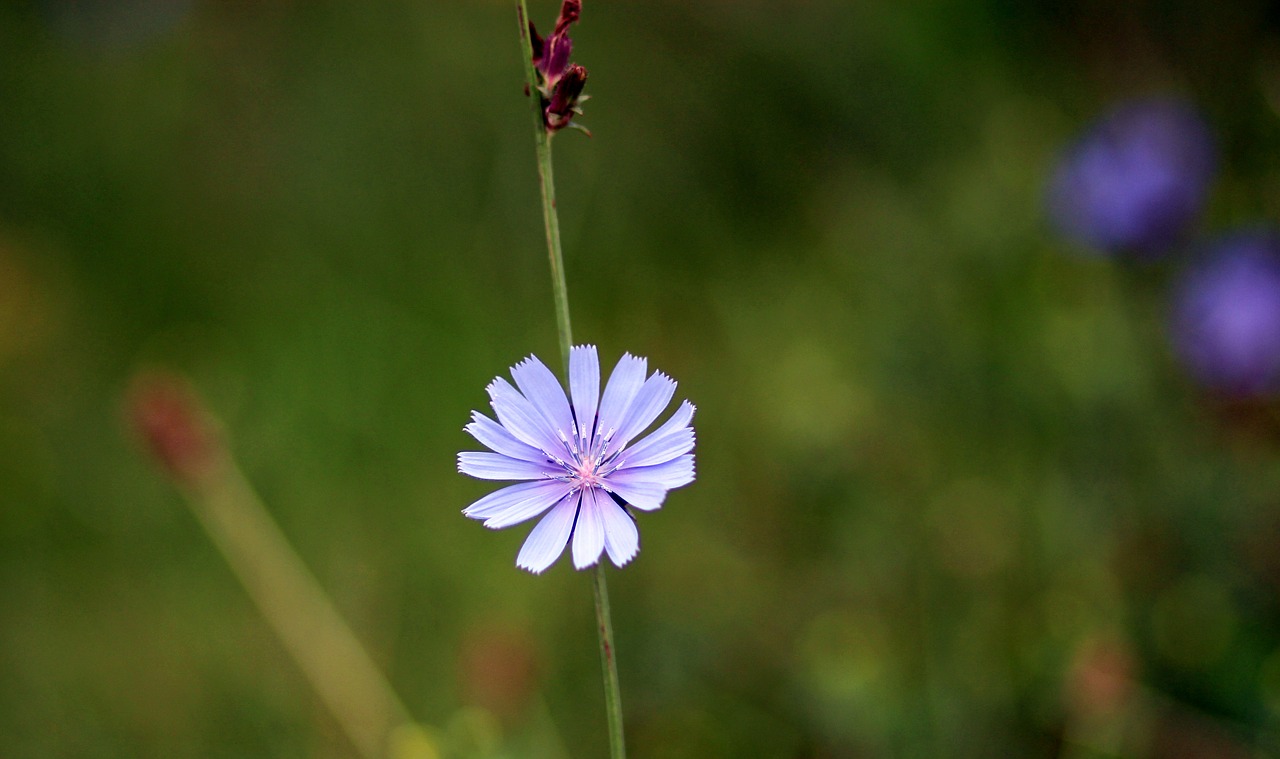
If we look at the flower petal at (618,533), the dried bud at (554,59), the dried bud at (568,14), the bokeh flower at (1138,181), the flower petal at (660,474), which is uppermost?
the bokeh flower at (1138,181)

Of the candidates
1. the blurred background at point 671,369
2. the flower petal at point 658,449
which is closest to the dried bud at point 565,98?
the flower petal at point 658,449

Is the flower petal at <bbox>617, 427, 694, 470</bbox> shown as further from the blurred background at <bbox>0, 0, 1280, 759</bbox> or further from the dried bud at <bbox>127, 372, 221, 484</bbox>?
the dried bud at <bbox>127, 372, 221, 484</bbox>

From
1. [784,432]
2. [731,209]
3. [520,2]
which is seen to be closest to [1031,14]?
[731,209]

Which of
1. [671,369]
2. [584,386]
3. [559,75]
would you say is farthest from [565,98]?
[671,369]

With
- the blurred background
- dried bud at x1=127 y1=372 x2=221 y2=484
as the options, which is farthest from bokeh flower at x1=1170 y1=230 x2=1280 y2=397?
dried bud at x1=127 y1=372 x2=221 y2=484

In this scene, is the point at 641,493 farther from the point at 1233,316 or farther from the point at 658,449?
the point at 1233,316

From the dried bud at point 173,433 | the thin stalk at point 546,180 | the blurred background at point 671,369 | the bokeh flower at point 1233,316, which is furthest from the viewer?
the bokeh flower at point 1233,316

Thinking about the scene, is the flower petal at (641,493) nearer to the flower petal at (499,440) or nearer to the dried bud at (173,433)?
the flower petal at (499,440)
